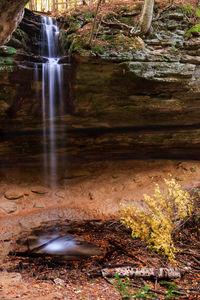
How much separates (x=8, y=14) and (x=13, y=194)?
6300mm

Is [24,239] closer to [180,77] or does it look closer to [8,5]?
[8,5]

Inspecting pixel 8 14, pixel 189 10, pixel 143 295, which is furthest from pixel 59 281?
pixel 189 10

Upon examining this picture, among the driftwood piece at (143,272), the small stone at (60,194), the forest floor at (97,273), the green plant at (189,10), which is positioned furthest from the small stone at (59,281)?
the green plant at (189,10)

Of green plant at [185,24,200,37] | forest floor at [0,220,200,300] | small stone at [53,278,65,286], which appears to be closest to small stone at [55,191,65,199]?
forest floor at [0,220,200,300]

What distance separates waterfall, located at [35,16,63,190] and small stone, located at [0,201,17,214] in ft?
5.44

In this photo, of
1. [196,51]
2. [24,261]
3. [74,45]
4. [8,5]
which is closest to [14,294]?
[24,261]

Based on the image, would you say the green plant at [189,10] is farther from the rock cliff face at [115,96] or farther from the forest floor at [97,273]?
the forest floor at [97,273]

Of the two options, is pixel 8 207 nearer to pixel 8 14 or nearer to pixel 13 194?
pixel 13 194

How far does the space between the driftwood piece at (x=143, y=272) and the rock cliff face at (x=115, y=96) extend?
16.6ft

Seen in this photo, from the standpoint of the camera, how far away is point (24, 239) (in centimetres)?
515

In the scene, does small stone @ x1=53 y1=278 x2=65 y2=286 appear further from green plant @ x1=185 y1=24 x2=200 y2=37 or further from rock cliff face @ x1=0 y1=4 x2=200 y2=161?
green plant @ x1=185 y1=24 x2=200 y2=37

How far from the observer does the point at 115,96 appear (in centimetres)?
678

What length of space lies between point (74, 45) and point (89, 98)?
1.70 meters

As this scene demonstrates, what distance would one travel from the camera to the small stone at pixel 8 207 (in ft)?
21.9
